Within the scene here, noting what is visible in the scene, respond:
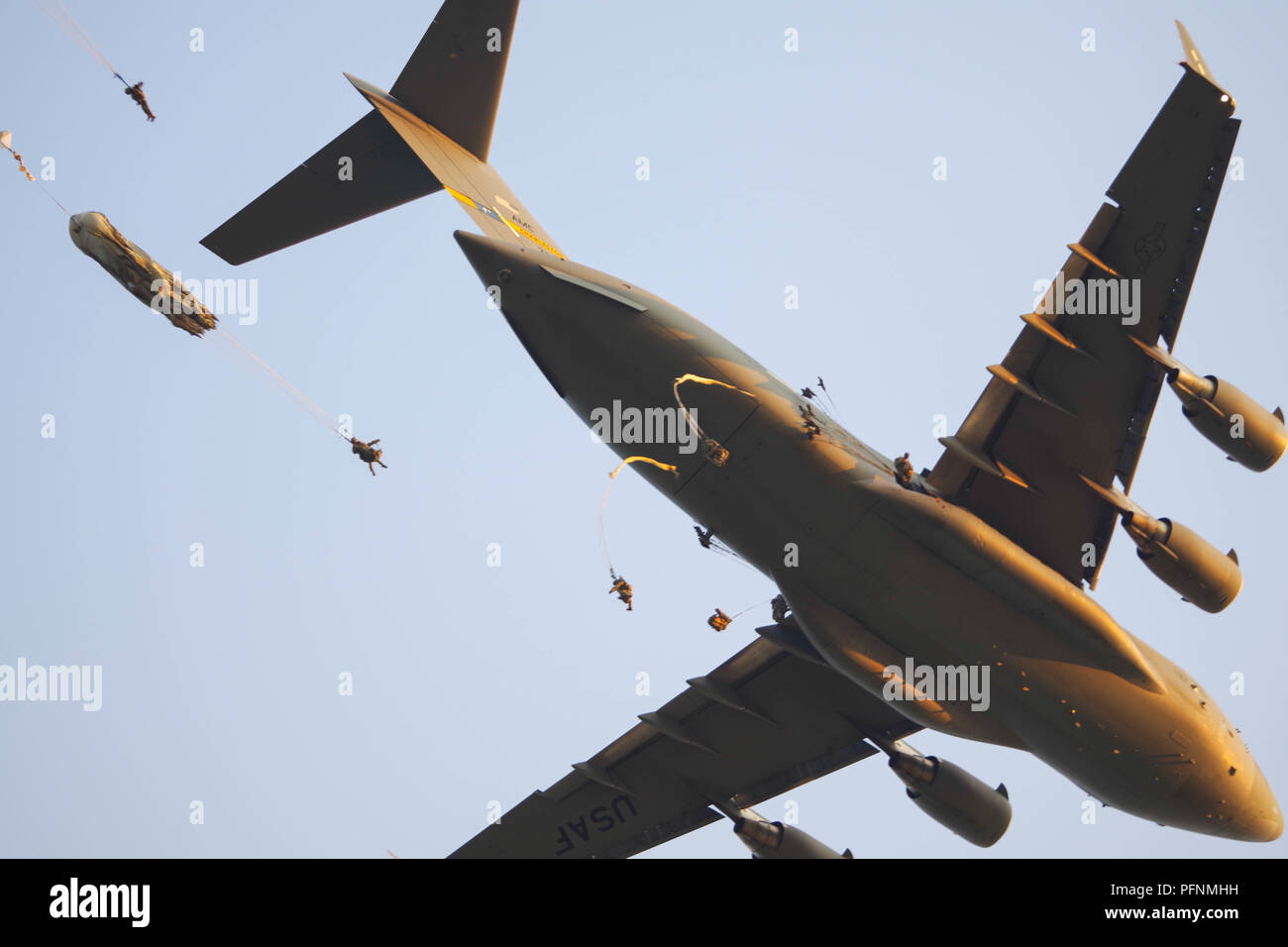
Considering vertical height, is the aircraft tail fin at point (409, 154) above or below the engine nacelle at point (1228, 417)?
above

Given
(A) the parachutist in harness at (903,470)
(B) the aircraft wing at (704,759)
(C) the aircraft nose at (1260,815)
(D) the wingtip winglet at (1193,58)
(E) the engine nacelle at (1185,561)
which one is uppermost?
(D) the wingtip winglet at (1193,58)

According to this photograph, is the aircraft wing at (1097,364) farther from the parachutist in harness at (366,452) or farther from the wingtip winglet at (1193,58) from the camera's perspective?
the parachutist in harness at (366,452)

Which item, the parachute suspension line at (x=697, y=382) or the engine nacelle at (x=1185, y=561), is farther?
the engine nacelle at (x=1185, y=561)

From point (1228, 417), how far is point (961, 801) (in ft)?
21.2

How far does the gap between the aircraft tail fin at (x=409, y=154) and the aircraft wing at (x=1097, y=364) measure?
637 centimetres

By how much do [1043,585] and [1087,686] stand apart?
1451 mm

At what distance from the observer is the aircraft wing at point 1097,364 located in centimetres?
1435

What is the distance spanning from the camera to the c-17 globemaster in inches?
595

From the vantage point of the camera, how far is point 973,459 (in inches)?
617

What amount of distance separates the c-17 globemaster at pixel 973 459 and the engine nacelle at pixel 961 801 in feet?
0.10

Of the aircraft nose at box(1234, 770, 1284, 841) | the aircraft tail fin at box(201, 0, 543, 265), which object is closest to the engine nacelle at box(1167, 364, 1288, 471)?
the aircraft nose at box(1234, 770, 1284, 841)

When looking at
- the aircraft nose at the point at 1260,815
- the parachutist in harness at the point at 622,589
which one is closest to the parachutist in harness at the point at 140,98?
the parachutist in harness at the point at 622,589

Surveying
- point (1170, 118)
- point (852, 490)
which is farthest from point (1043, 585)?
point (1170, 118)

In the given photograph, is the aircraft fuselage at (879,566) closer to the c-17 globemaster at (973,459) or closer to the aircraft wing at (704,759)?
the c-17 globemaster at (973,459)
